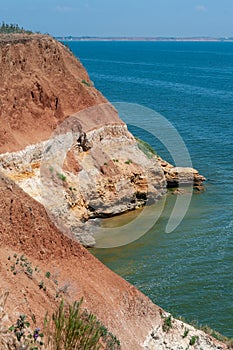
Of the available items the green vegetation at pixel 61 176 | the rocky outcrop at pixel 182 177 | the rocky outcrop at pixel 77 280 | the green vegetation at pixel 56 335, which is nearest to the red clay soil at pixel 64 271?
the rocky outcrop at pixel 77 280

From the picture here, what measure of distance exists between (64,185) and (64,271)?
14255 millimetres

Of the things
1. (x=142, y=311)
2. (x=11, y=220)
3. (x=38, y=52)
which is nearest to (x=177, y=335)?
(x=142, y=311)

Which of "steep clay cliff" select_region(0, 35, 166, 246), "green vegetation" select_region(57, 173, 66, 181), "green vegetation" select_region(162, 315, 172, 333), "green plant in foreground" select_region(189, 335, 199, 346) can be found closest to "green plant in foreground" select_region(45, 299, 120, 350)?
"green vegetation" select_region(162, 315, 172, 333)

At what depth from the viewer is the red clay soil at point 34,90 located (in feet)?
103

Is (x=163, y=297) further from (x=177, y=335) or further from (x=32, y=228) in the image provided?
(x=32, y=228)

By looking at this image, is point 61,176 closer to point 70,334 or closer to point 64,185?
point 64,185

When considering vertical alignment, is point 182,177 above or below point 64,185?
above

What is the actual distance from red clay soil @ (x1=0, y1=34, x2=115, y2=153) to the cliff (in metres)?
0.07

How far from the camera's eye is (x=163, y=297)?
2495 cm

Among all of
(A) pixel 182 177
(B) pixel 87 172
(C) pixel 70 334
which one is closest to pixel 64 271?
(C) pixel 70 334

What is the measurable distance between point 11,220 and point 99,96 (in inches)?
934

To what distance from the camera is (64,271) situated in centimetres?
1778

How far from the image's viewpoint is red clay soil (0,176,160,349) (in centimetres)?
1648

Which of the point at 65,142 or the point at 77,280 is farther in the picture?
the point at 65,142
